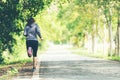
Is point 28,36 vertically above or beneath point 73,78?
above

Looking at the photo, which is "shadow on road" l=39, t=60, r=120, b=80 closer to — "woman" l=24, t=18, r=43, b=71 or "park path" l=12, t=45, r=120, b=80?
"park path" l=12, t=45, r=120, b=80

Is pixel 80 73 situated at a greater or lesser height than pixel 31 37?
lesser

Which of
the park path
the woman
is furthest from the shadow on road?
the woman

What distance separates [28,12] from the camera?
77.7 ft

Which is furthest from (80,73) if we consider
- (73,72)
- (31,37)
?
(31,37)

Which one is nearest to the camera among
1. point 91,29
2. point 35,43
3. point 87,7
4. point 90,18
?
point 35,43

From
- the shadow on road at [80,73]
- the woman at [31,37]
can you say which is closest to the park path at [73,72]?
the shadow on road at [80,73]

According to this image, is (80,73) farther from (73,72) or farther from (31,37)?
(31,37)

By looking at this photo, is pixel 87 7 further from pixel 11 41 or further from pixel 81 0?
pixel 11 41

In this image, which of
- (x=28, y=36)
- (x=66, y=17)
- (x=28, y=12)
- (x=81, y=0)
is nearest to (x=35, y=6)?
(x=28, y=12)

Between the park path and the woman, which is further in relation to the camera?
the woman

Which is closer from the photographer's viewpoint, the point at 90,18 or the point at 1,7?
the point at 1,7

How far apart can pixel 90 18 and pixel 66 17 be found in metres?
5.22

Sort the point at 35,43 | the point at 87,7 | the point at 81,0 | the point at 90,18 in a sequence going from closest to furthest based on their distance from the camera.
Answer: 1. the point at 35,43
2. the point at 81,0
3. the point at 87,7
4. the point at 90,18
